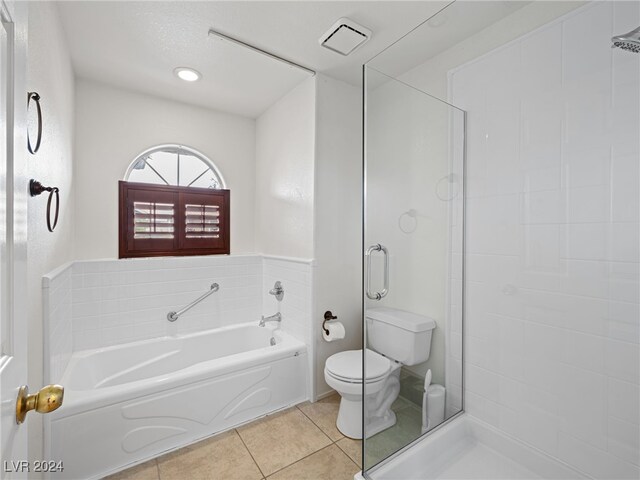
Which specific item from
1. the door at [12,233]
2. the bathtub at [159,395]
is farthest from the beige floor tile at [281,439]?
the door at [12,233]

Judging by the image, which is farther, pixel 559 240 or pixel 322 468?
pixel 322 468

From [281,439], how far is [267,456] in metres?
0.17

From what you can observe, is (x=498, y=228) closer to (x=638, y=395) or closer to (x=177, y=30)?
(x=638, y=395)

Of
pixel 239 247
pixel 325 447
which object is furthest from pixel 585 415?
pixel 239 247

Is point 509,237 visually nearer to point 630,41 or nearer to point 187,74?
point 630,41

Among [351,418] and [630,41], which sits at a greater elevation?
[630,41]

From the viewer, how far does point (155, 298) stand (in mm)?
2646

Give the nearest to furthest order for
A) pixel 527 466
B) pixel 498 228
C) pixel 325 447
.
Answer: pixel 527 466 → pixel 498 228 → pixel 325 447

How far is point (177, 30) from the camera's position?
1.90 m

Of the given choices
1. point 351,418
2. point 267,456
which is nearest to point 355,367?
point 351,418

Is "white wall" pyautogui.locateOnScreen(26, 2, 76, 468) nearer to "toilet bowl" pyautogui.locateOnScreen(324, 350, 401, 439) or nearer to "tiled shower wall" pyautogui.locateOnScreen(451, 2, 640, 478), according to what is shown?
"toilet bowl" pyautogui.locateOnScreen(324, 350, 401, 439)

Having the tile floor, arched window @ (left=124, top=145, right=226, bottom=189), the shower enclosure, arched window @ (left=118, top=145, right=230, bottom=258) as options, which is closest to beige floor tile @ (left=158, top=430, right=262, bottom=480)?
the tile floor

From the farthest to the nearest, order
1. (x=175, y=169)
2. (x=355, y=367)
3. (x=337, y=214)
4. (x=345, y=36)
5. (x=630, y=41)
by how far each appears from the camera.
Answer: (x=175, y=169) < (x=337, y=214) < (x=355, y=367) < (x=345, y=36) < (x=630, y=41)

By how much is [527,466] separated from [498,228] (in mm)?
1170
